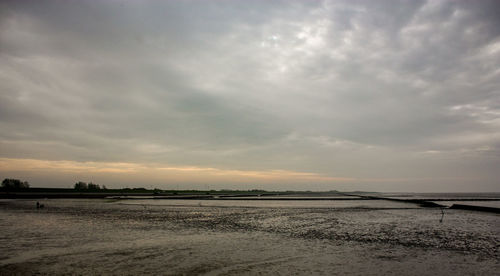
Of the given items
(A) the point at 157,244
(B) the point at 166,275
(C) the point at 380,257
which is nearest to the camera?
(B) the point at 166,275

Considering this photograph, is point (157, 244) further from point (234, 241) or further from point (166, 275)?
point (166, 275)

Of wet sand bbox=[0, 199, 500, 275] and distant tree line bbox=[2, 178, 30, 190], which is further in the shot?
distant tree line bbox=[2, 178, 30, 190]

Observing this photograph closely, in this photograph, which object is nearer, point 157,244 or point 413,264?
point 413,264

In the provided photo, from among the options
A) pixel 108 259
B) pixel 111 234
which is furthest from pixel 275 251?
pixel 111 234

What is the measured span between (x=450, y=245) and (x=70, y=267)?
78.3 feet

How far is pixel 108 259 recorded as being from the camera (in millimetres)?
17219

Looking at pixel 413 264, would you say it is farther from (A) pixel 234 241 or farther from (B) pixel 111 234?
(B) pixel 111 234

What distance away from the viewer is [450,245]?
2248 centimetres

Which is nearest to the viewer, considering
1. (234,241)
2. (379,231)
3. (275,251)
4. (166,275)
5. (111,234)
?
(166,275)

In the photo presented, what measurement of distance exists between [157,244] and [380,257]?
14283mm

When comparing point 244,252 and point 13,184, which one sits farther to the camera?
point 13,184

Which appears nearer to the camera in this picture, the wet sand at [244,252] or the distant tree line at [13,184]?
the wet sand at [244,252]

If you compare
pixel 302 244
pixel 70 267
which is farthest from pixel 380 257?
pixel 70 267

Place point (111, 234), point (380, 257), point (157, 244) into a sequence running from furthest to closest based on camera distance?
1. point (111, 234)
2. point (157, 244)
3. point (380, 257)
